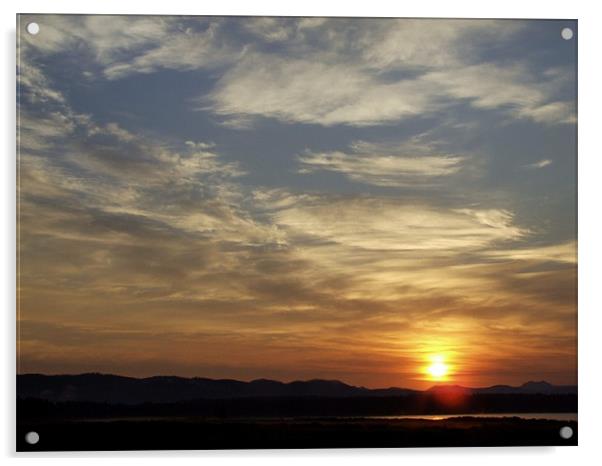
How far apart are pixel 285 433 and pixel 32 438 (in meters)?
0.78

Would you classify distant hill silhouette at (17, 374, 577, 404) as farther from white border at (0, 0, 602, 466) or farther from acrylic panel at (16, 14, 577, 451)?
white border at (0, 0, 602, 466)

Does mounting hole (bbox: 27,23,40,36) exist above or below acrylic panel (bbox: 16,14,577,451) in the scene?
above

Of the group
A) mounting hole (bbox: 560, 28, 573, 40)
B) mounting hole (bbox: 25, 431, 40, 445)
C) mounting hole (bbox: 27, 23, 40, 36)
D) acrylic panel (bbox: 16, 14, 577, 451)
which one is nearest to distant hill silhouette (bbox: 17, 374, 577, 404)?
acrylic panel (bbox: 16, 14, 577, 451)

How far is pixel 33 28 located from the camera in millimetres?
2984

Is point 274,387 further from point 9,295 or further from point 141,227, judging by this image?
point 9,295

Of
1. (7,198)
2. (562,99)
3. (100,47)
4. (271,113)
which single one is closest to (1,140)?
(7,198)

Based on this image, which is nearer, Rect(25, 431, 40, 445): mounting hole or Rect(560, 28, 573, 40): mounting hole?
Rect(25, 431, 40, 445): mounting hole

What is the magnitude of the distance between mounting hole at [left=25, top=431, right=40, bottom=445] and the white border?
5cm

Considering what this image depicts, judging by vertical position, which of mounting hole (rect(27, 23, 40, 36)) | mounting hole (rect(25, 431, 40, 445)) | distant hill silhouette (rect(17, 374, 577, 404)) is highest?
mounting hole (rect(27, 23, 40, 36))

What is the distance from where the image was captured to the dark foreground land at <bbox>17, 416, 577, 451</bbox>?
116 inches

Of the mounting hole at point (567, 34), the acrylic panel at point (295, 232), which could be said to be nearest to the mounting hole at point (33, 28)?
the acrylic panel at point (295, 232)

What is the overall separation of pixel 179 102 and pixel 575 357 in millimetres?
1496
